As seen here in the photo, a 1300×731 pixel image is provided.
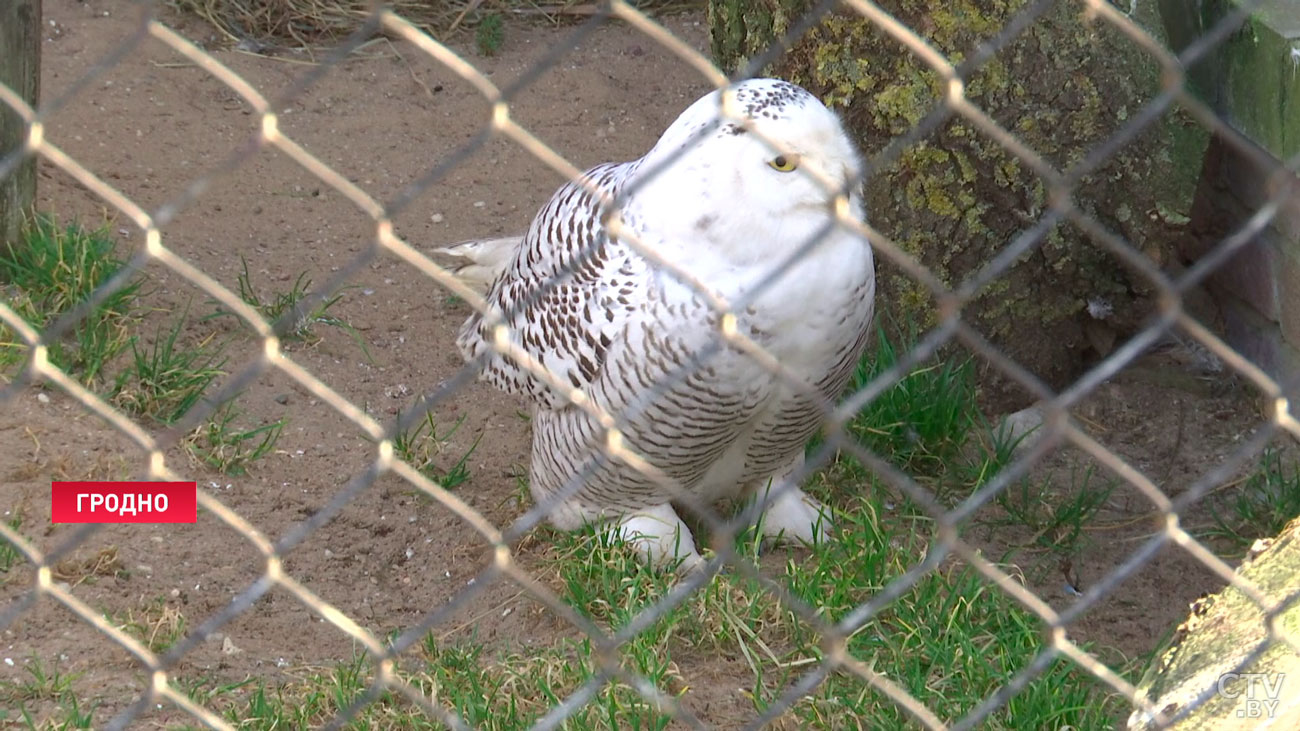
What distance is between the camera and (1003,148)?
11.4 feet

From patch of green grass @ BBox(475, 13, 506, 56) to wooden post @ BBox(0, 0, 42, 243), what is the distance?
2068 mm

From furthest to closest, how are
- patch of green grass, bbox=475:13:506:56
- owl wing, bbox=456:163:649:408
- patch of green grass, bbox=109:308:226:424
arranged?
patch of green grass, bbox=475:13:506:56 < patch of green grass, bbox=109:308:226:424 < owl wing, bbox=456:163:649:408

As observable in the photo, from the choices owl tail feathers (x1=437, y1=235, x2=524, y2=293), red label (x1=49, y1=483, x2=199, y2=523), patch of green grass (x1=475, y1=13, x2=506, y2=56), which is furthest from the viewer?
patch of green grass (x1=475, y1=13, x2=506, y2=56)

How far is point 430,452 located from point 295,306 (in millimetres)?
607

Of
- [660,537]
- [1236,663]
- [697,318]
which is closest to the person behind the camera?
[1236,663]

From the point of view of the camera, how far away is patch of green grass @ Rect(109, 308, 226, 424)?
3.45 metres

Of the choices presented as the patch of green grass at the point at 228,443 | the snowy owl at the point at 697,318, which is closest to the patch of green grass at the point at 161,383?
the patch of green grass at the point at 228,443

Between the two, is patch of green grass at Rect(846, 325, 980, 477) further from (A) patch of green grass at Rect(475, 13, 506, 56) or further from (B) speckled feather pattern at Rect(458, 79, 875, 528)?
(A) patch of green grass at Rect(475, 13, 506, 56)

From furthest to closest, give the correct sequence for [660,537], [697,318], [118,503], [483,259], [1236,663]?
[483,259] → [660,537] → [118,503] → [697,318] → [1236,663]

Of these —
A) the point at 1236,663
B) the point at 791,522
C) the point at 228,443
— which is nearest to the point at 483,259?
the point at 228,443

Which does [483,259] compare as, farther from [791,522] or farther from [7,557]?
[7,557]

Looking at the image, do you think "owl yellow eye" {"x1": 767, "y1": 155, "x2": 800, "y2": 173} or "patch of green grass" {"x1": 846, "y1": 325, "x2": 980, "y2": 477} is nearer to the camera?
"owl yellow eye" {"x1": 767, "y1": 155, "x2": 800, "y2": 173}

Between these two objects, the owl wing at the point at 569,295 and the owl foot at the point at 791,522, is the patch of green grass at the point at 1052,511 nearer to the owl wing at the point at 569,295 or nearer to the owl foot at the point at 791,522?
the owl foot at the point at 791,522

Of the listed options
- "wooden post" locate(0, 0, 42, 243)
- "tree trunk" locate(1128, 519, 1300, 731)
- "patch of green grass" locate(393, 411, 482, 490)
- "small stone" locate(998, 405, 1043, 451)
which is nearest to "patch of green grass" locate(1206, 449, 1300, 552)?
"small stone" locate(998, 405, 1043, 451)
